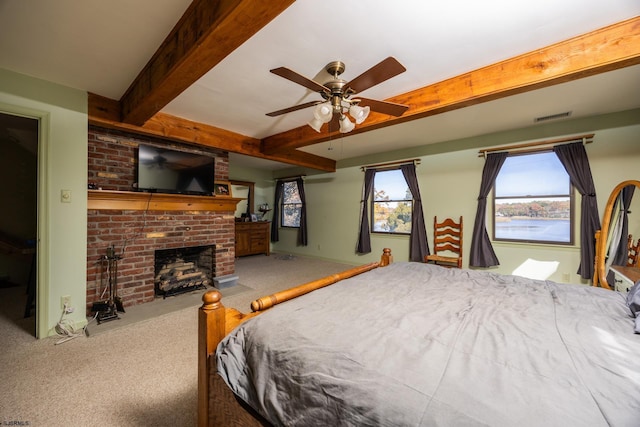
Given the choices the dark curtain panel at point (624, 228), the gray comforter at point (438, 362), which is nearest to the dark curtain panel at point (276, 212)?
the gray comforter at point (438, 362)

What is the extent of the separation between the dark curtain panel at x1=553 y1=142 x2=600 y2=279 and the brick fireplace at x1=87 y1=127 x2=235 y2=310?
4.82m

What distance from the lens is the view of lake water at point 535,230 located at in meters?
3.26

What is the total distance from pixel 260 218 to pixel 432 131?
15.1 feet

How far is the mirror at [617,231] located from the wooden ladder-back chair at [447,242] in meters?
1.45

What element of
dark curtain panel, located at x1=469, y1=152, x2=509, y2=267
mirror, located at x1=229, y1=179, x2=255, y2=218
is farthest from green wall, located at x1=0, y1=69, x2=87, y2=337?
dark curtain panel, located at x1=469, y1=152, x2=509, y2=267

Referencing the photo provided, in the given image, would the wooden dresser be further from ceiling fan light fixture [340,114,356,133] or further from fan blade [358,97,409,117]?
fan blade [358,97,409,117]

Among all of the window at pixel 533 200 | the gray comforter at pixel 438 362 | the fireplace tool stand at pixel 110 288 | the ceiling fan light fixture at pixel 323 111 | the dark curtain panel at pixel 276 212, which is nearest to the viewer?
the gray comforter at pixel 438 362

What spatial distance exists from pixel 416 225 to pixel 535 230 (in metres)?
1.58

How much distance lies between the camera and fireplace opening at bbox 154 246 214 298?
331cm

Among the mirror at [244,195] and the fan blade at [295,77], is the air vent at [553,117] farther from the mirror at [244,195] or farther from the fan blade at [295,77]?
the mirror at [244,195]

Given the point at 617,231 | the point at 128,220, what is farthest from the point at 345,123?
the point at 617,231

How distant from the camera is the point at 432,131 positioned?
3.58 m

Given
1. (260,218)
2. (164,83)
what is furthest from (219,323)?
(260,218)

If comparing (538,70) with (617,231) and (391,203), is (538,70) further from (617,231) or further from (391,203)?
(391,203)
